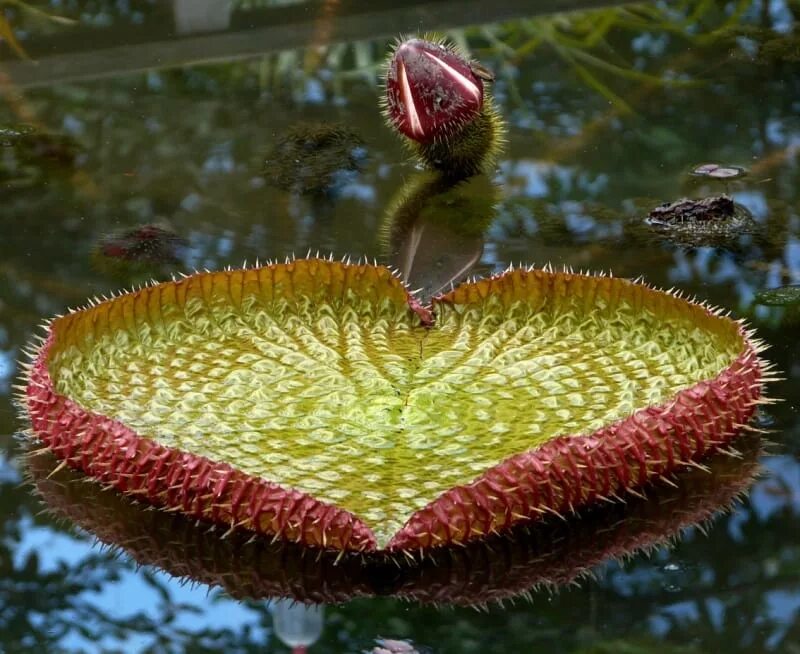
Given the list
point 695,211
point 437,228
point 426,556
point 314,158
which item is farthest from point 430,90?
point 426,556

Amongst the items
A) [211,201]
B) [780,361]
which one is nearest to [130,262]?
[211,201]

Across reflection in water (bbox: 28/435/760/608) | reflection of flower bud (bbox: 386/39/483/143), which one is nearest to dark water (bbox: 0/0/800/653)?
reflection in water (bbox: 28/435/760/608)

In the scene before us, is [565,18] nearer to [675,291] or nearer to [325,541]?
[675,291]

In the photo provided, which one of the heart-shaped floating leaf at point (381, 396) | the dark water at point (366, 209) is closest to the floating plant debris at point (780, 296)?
the dark water at point (366, 209)

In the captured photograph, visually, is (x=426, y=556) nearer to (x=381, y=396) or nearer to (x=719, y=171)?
(x=381, y=396)

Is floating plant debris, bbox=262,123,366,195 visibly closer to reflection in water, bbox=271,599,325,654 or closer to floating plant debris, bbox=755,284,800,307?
floating plant debris, bbox=755,284,800,307

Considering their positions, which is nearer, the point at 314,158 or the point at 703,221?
the point at 703,221
